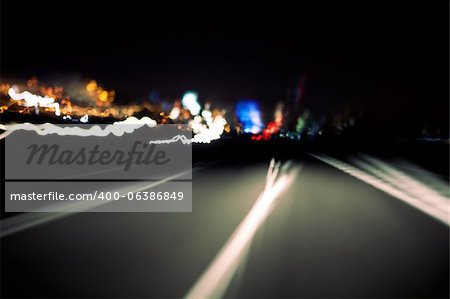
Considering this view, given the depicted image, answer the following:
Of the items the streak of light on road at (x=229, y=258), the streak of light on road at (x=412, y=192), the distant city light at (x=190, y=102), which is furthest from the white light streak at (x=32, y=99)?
the distant city light at (x=190, y=102)

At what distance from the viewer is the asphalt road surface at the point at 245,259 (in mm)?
4605

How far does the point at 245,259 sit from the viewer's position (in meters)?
5.50

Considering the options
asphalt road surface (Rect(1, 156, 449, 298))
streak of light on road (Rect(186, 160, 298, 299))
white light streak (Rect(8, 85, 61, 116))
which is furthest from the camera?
white light streak (Rect(8, 85, 61, 116))

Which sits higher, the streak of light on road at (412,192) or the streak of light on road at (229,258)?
the streak of light on road at (412,192)

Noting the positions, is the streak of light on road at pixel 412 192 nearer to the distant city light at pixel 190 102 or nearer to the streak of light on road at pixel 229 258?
the streak of light on road at pixel 229 258

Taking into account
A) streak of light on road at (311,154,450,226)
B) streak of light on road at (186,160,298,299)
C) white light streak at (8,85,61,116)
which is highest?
white light streak at (8,85,61,116)

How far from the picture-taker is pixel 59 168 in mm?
17125

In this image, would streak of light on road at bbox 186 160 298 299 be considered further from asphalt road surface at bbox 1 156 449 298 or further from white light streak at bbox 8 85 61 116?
white light streak at bbox 8 85 61 116

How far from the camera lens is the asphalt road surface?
15.1 feet

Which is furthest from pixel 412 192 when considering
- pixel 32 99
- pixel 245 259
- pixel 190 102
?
pixel 190 102

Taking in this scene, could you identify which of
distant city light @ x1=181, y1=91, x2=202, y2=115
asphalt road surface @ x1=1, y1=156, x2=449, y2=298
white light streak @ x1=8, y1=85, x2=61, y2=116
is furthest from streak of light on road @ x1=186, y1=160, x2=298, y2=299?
distant city light @ x1=181, y1=91, x2=202, y2=115

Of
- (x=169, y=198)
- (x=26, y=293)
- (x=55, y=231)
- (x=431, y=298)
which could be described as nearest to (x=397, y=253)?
(x=431, y=298)

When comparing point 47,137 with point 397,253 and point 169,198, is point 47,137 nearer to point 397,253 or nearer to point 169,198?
point 169,198

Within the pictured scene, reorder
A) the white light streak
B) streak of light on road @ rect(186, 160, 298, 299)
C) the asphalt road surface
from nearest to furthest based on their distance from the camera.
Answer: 1. streak of light on road @ rect(186, 160, 298, 299)
2. the asphalt road surface
3. the white light streak
